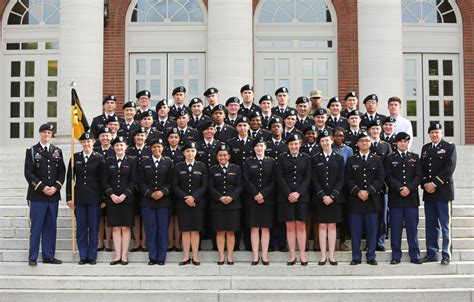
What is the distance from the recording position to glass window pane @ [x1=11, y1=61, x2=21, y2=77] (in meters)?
18.5

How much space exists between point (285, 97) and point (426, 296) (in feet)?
12.8

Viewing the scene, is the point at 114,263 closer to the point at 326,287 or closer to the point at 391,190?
the point at 326,287

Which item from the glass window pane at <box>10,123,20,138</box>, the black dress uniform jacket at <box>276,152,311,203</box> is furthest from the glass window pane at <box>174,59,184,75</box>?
the black dress uniform jacket at <box>276,152,311,203</box>

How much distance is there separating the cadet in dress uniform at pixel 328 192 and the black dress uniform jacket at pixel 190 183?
1658mm

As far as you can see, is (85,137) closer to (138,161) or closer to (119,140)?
(119,140)

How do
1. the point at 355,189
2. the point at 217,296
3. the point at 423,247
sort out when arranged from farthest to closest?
1. the point at 423,247
2. the point at 355,189
3. the point at 217,296

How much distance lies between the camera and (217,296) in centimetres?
902

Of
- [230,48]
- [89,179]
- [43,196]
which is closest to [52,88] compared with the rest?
[230,48]

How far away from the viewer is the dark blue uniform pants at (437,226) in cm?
963

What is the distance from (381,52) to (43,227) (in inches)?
353

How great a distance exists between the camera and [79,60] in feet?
49.6

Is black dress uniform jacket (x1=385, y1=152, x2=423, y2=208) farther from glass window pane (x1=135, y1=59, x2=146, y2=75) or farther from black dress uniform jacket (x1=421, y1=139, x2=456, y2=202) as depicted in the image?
glass window pane (x1=135, y1=59, x2=146, y2=75)

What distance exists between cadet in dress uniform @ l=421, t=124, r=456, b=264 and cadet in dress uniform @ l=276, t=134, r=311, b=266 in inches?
70.4

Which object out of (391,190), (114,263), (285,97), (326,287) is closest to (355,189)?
(391,190)
